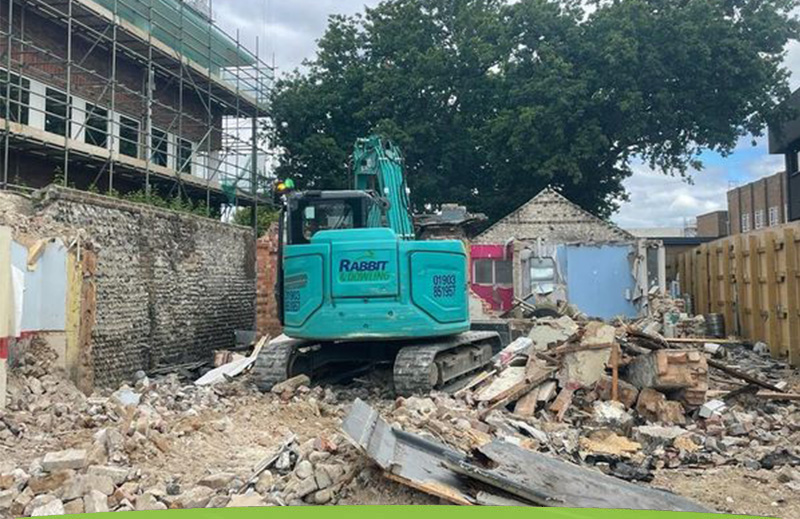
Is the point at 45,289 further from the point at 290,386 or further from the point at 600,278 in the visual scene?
the point at 600,278

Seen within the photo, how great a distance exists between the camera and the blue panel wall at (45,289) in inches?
338

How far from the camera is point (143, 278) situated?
1225 cm

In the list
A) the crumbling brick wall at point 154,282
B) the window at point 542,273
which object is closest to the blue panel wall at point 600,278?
the window at point 542,273

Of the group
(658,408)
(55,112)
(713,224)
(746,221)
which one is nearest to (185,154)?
(55,112)

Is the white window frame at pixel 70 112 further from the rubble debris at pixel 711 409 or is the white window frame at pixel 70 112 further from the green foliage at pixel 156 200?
the rubble debris at pixel 711 409

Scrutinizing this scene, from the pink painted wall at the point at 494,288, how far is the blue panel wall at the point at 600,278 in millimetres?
1698

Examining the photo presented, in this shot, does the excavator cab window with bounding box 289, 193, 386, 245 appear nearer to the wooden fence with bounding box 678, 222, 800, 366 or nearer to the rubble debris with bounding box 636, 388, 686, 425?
the rubble debris with bounding box 636, 388, 686, 425

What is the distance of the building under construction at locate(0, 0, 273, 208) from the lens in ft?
52.6

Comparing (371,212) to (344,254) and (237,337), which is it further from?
(237,337)

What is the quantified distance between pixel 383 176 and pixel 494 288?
10604 millimetres

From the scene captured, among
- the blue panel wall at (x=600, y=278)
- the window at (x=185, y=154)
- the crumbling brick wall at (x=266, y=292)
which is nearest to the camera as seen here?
the crumbling brick wall at (x=266, y=292)

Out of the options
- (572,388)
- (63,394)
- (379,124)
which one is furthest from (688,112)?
(63,394)

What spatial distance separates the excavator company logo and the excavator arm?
226 cm

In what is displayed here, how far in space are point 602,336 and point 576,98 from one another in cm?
1885
